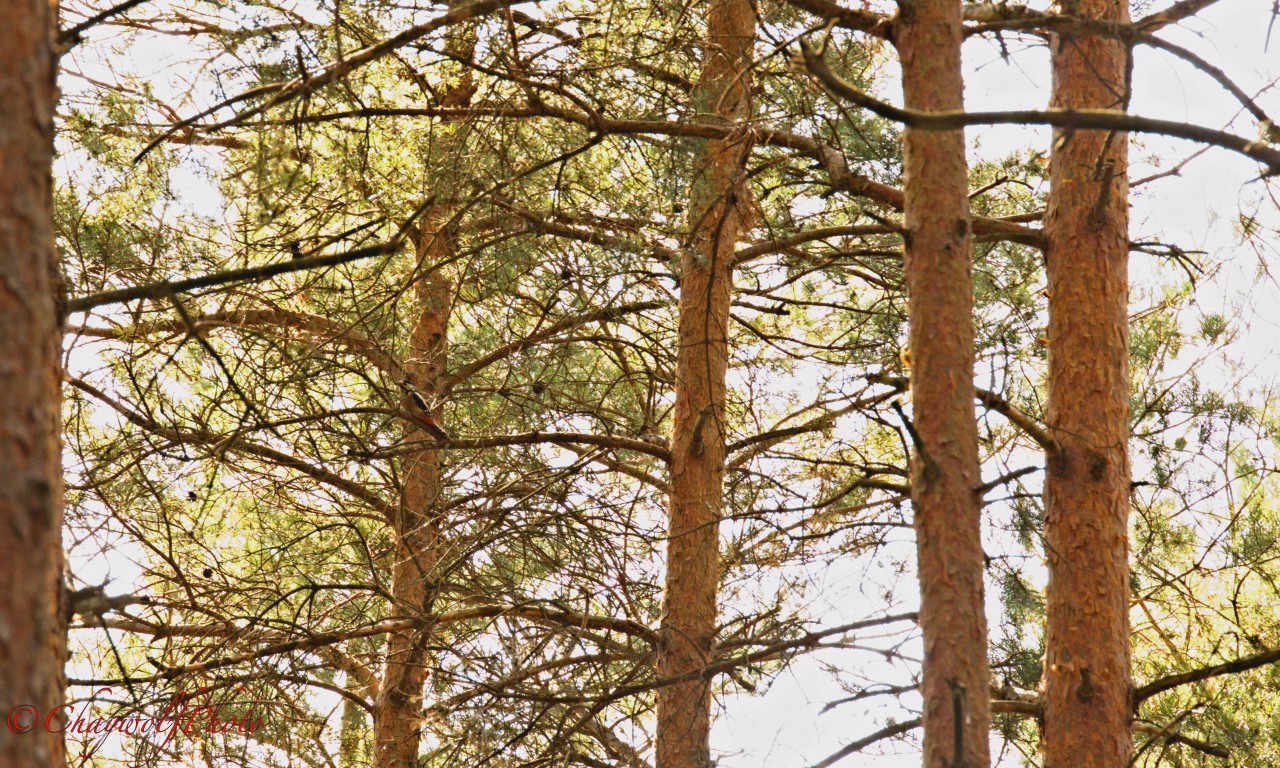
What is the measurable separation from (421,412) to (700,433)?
1.57 meters

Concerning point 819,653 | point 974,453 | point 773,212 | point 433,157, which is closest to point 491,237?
point 433,157

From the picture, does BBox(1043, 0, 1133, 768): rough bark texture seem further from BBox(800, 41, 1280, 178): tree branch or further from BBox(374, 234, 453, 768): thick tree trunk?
BBox(374, 234, 453, 768): thick tree trunk

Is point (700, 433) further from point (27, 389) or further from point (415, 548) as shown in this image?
point (27, 389)

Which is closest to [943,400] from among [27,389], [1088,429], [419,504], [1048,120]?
[1048,120]

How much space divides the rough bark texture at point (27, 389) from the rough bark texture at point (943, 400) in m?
1.91

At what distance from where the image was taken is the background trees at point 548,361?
4961mm

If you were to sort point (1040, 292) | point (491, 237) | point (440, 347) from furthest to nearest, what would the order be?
point (440, 347) < point (491, 237) < point (1040, 292)

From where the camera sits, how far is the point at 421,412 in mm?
6168

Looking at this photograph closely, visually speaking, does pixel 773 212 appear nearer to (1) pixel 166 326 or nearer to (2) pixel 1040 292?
(2) pixel 1040 292

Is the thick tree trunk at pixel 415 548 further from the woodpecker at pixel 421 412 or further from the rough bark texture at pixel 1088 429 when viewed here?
the rough bark texture at pixel 1088 429

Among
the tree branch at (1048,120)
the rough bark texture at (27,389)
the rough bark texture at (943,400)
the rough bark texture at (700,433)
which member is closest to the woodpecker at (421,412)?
the rough bark texture at (700,433)

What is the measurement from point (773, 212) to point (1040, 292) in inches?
77.0

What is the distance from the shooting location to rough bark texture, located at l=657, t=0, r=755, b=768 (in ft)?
17.1

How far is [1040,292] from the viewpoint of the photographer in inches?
205
